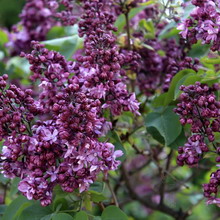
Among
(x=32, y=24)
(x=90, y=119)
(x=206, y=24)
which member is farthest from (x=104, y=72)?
(x=32, y=24)

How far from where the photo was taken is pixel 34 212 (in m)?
1.08

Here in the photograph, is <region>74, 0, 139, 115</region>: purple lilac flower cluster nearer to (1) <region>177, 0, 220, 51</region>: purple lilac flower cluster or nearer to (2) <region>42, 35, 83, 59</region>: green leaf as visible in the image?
(1) <region>177, 0, 220, 51</region>: purple lilac flower cluster

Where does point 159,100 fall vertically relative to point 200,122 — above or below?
above

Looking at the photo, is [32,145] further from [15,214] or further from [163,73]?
[163,73]

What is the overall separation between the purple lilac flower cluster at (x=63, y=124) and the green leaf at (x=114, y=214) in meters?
0.15

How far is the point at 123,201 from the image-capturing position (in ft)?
6.48

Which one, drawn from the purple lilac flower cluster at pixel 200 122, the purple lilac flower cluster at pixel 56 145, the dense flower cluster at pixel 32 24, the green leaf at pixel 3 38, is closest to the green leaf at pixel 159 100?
the purple lilac flower cluster at pixel 200 122

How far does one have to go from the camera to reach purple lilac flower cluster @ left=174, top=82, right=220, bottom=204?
0.96 m

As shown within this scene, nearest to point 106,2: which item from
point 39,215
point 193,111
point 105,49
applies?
point 105,49

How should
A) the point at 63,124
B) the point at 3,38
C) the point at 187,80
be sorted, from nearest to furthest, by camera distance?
1. the point at 63,124
2. the point at 187,80
3. the point at 3,38

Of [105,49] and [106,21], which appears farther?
[106,21]

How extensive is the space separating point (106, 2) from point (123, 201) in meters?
0.97

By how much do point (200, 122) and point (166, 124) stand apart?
18cm

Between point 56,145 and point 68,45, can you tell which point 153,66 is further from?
point 56,145
